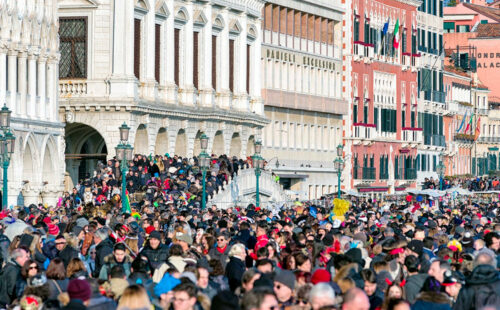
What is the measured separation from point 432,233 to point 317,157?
6151 centimetres

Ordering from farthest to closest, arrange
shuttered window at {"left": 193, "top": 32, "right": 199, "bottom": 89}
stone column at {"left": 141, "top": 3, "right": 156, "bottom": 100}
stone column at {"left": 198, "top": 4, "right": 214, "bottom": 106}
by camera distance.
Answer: stone column at {"left": 198, "top": 4, "right": 214, "bottom": 106} < shuttered window at {"left": 193, "top": 32, "right": 199, "bottom": 89} < stone column at {"left": 141, "top": 3, "right": 156, "bottom": 100}

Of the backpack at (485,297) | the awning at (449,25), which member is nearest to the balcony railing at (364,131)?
the awning at (449,25)

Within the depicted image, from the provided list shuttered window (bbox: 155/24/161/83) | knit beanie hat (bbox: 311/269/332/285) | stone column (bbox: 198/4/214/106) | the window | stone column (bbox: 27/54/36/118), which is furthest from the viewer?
stone column (bbox: 198/4/214/106)

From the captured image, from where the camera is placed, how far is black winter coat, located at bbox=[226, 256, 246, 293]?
66.5 ft

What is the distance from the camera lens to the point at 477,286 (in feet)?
57.2

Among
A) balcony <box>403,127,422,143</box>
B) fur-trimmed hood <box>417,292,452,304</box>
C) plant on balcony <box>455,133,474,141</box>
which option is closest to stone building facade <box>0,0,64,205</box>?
fur-trimmed hood <box>417,292,452,304</box>

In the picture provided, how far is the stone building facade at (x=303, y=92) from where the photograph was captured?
270ft

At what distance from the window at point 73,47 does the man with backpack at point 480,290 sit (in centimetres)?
4688

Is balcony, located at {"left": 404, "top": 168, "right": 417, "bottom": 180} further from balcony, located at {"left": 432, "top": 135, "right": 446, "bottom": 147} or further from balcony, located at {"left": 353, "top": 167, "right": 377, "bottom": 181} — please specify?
balcony, located at {"left": 432, "top": 135, "right": 446, "bottom": 147}

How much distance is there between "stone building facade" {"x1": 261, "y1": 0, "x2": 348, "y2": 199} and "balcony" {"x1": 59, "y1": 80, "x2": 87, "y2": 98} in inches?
723

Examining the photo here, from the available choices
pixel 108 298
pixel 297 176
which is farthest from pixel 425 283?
pixel 297 176

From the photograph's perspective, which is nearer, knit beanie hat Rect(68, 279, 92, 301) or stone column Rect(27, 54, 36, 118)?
knit beanie hat Rect(68, 279, 92, 301)

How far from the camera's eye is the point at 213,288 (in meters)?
18.6

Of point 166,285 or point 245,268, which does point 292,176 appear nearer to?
point 245,268
